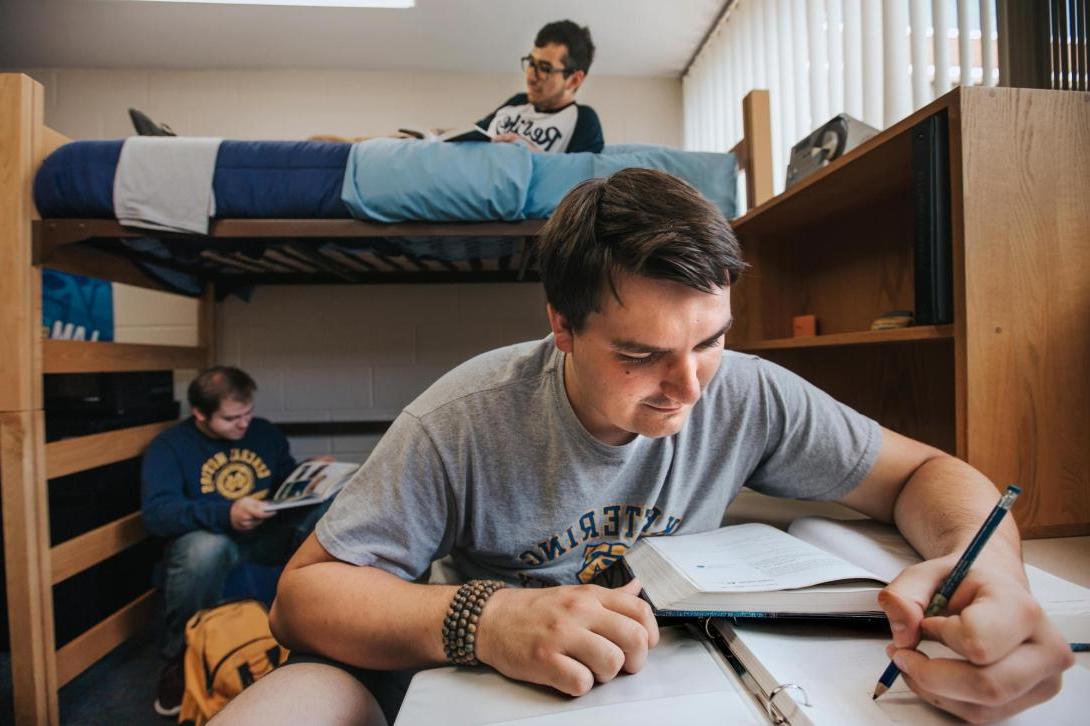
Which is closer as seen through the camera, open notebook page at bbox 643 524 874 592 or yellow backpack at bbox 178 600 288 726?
open notebook page at bbox 643 524 874 592

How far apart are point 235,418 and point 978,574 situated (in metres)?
1.90

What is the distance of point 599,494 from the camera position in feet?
2.34

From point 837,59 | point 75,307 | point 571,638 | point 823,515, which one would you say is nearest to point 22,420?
point 75,307

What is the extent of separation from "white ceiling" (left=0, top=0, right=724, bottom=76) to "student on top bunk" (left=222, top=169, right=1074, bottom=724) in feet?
6.20

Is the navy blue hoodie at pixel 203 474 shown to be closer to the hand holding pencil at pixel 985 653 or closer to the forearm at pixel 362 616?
the forearm at pixel 362 616

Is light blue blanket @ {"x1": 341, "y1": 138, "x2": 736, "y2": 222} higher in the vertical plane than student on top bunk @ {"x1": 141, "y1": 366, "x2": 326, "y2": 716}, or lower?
higher

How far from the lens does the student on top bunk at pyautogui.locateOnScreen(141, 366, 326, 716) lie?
1.55 metres

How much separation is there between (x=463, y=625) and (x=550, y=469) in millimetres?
243

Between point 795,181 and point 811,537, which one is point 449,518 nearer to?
point 811,537

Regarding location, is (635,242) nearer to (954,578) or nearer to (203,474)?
(954,578)

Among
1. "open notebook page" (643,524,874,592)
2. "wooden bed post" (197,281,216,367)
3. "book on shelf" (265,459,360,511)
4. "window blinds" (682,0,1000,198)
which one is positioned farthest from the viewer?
"wooden bed post" (197,281,216,367)

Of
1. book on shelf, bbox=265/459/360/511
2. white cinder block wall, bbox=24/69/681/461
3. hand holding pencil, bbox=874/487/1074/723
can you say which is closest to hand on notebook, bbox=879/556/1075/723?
hand holding pencil, bbox=874/487/1074/723

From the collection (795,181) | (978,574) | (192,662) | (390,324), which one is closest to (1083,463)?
(978,574)

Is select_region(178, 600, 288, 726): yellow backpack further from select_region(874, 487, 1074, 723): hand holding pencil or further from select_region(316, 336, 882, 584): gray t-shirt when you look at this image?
select_region(874, 487, 1074, 723): hand holding pencil
